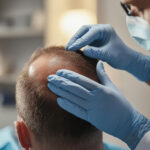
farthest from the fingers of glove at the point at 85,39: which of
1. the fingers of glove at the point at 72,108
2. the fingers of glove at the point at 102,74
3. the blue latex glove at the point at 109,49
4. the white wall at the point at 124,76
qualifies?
the white wall at the point at 124,76

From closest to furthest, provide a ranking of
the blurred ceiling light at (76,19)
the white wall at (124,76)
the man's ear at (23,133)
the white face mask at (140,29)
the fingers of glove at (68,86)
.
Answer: the fingers of glove at (68,86) < the man's ear at (23,133) < the white face mask at (140,29) < the white wall at (124,76) < the blurred ceiling light at (76,19)

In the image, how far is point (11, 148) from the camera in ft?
4.26

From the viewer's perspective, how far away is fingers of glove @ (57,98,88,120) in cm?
83

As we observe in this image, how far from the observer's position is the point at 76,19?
2.81 metres

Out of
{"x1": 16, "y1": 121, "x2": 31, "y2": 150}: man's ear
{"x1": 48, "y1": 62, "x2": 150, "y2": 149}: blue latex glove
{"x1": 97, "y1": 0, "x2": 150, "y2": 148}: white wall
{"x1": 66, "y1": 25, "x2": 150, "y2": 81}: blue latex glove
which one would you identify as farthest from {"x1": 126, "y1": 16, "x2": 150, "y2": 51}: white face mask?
{"x1": 16, "y1": 121, "x2": 31, "y2": 150}: man's ear

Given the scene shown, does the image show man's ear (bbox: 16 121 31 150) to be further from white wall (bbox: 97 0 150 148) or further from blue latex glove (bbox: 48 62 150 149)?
white wall (bbox: 97 0 150 148)

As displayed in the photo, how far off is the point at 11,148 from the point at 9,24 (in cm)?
234

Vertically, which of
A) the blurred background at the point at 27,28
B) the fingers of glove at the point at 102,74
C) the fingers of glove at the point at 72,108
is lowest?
the blurred background at the point at 27,28

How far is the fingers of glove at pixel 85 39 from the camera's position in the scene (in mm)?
998

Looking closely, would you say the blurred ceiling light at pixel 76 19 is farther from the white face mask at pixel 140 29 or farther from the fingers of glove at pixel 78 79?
the fingers of glove at pixel 78 79

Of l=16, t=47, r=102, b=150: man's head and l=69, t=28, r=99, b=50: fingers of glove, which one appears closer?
l=16, t=47, r=102, b=150: man's head

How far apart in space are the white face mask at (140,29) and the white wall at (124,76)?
21 cm

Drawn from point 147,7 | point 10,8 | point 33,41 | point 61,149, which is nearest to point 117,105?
point 61,149

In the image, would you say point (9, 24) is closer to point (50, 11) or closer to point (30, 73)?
point (50, 11)
